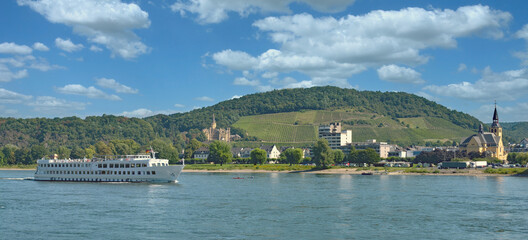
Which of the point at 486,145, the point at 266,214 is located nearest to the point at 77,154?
the point at 486,145

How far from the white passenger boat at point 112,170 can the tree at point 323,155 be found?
5893 centimetres

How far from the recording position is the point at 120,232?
4209 cm

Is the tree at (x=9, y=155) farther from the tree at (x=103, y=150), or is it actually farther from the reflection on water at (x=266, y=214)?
the reflection on water at (x=266, y=214)

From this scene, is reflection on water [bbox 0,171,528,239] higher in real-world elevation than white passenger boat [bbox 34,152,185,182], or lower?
lower

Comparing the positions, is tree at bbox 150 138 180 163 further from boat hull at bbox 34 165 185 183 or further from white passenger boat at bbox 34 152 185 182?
boat hull at bbox 34 165 185 183

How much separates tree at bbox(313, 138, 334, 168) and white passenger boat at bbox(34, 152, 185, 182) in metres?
58.9

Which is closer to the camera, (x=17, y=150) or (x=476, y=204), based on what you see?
(x=476, y=204)

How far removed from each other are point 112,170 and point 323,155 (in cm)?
6649

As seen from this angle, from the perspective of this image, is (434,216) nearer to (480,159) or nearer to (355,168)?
(355,168)

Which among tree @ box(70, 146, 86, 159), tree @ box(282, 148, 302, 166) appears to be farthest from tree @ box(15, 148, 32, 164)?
tree @ box(282, 148, 302, 166)

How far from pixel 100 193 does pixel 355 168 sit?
284 ft

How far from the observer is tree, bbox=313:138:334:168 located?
14400 centimetres

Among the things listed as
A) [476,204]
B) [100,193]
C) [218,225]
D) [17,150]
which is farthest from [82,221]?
[17,150]

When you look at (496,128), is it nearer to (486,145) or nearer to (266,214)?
(486,145)
